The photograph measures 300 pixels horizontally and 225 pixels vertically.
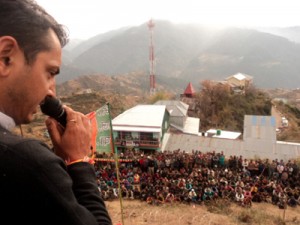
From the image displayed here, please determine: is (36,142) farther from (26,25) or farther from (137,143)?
(137,143)

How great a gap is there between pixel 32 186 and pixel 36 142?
15 centimetres

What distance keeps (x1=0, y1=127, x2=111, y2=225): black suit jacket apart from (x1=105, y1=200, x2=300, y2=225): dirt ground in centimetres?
1147

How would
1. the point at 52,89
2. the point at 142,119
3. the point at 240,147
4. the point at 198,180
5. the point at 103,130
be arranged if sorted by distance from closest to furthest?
1. the point at 52,89
2. the point at 103,130
3. the point at 198,180
4. the point at 240,147
5. the point at 142,119

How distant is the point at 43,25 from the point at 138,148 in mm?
24439

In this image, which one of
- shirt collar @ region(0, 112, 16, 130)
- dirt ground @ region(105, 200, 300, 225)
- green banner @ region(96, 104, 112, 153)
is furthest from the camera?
dirt ground @ region(105, 200, 300, 225)

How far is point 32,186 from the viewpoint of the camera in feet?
3.18

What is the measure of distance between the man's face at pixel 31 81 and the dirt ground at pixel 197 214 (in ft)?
37.5

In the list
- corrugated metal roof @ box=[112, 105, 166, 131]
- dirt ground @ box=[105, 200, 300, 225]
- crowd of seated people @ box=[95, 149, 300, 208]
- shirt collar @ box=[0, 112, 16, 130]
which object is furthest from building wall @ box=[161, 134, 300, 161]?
shirt collar @ box=[0, 112, 16, 130]

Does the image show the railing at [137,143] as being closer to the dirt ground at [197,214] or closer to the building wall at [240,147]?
the building wall at [240,147]

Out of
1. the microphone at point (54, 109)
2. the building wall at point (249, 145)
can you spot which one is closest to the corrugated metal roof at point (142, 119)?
the building wall at point (249, 145)

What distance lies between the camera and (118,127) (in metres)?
26.0

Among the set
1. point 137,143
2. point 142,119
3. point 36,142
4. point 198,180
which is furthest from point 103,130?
point 142,119

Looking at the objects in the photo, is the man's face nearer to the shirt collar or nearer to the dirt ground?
the shirt collar

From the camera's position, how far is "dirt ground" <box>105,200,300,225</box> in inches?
478
